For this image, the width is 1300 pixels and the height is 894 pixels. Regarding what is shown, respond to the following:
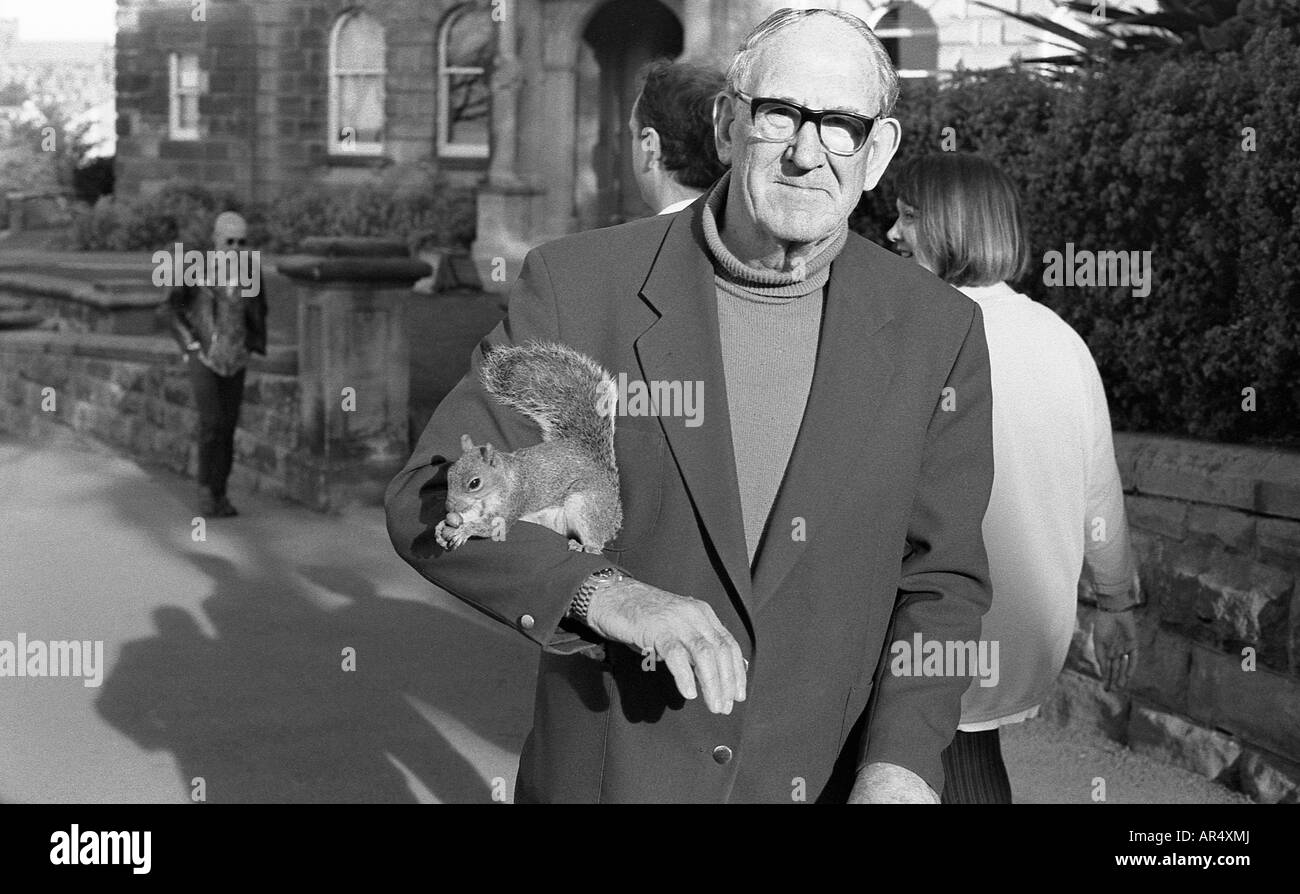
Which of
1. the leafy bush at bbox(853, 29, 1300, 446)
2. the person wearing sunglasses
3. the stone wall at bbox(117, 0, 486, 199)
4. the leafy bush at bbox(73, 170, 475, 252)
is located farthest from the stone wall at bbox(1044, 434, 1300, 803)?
the stone wall at bbox(117, 0, 486, 199)

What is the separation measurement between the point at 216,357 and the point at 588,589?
8937 mm

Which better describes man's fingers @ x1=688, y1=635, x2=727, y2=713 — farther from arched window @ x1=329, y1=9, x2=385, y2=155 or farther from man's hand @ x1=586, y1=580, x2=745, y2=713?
arched window @ x1=329, y1=9, x2=385, y2=155

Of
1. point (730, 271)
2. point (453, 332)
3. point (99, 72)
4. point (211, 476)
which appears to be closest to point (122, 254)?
point (453, 332)

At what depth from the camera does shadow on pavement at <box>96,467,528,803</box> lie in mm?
6227

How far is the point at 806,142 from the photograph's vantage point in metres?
2.47

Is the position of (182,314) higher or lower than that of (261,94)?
lower

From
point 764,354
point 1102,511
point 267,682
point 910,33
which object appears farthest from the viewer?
point 910,33

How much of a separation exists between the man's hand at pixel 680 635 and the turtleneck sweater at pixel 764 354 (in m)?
0.27

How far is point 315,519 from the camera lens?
35.0ft

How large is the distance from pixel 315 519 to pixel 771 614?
27.8 ft

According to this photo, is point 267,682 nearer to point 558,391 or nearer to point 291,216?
point 558,391

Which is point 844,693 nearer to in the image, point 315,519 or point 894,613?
point 894,613

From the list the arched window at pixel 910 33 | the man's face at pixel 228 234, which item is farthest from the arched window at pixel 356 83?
the man's face at pixel 228 234

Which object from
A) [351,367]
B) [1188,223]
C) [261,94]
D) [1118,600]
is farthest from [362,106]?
[1118,600]
